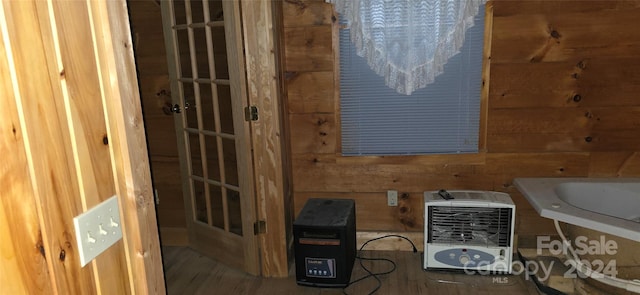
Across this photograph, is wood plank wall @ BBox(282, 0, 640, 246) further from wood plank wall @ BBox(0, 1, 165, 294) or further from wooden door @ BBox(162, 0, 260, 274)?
wood plank wall @ BBox(0, 1, 165, 294)

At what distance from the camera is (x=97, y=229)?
96cm

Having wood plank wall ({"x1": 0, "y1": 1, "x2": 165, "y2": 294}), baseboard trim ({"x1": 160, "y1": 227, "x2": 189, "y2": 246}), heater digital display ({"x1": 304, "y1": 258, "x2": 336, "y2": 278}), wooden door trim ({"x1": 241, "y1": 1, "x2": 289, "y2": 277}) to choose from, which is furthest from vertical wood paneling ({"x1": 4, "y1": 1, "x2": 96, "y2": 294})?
baseboard trim ({"x1": 160, "y1": 227, "x2": 189, "y2": 246})

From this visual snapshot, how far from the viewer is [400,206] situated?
9.67 feet

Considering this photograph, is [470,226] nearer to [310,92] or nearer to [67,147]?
[310,92]

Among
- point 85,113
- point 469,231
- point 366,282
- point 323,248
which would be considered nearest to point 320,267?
point 323,248

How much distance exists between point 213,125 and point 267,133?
44 centimetres

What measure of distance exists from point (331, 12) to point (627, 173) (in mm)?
2048

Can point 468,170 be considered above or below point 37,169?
below

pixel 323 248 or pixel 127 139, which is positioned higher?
pixel 127 139

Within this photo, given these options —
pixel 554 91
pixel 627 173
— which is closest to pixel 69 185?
pixel 554 91

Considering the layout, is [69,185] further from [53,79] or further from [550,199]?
[550,199]

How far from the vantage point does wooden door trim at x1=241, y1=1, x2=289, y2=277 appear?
2342mm

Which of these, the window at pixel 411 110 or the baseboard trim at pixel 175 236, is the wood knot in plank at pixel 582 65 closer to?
the window at pixel 411 110

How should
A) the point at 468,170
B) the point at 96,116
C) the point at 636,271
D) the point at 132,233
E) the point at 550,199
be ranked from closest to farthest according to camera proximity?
the point at 96,116 → the point at 132,233 → the point at 636,271 → the point at 550,199 → the point at 468,170
